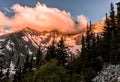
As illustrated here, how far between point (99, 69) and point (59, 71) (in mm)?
28779

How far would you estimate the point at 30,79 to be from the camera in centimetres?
4866

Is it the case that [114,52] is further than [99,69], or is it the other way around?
[99,69]

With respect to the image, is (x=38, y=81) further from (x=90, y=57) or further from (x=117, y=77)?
(x=90, y=57)

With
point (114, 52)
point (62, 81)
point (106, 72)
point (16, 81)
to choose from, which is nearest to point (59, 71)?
point (62, 81)

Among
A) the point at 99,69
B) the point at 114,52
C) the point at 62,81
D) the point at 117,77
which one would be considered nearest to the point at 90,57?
the point at 99,69

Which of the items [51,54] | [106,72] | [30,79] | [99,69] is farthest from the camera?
[51,54]

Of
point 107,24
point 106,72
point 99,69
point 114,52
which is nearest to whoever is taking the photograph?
point 106,72

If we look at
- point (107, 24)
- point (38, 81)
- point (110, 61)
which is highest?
point (107, 24)

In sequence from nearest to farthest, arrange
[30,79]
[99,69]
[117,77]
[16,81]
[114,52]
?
1. [30,79]
2. [117,77]
3. [114,52]
4. [99,69]
5. [16,81]

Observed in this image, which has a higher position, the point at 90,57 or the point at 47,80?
the point at 90,57

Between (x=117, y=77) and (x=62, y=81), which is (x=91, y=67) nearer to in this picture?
(x=117, y=77)

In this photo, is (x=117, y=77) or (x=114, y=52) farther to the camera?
(x=114, y=52)

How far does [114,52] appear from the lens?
223ft

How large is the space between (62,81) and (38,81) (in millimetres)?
4013
